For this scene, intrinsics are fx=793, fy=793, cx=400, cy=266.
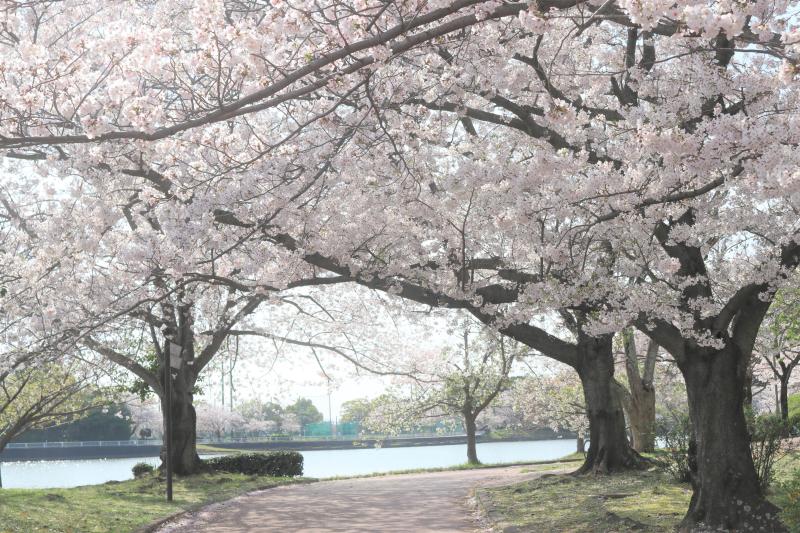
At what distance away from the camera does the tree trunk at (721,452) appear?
768cm

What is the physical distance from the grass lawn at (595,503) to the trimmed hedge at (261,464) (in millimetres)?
8854

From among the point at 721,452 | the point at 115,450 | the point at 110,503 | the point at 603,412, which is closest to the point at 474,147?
the point at 721,452

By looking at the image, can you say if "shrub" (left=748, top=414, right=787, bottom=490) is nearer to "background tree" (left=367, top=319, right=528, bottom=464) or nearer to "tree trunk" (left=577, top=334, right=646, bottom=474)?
"tree trunk" (left=577, top=334, right=646, bottom=474)

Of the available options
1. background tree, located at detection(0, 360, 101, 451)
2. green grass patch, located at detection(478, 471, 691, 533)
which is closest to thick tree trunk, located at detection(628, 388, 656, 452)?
green grass patch, located at detection(478, 471, 691, 533)

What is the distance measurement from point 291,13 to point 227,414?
2464 inches

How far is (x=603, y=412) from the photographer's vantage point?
1437 cm

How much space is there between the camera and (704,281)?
849 centimetres

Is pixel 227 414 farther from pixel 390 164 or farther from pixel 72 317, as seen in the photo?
pixel 390 164

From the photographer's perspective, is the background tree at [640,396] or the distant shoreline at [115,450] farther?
the distant shoreline at [115,450]

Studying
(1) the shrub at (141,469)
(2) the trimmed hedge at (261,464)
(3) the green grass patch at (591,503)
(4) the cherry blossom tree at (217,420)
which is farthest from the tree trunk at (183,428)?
(4) the cherry blossom tree at (217,420)

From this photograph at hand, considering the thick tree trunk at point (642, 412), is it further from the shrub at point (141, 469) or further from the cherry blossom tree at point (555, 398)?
the shrub at point (141, 469)

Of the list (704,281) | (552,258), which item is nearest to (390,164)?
(552,258)

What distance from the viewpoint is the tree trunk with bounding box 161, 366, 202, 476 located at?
1753cm

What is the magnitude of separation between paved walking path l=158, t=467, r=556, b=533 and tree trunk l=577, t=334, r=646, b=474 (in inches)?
76.3
